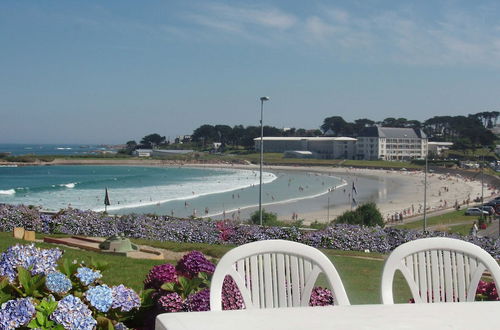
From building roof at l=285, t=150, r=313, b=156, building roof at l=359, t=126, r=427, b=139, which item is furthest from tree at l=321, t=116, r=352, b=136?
building roof at l=359, t=126, r=427, b=139

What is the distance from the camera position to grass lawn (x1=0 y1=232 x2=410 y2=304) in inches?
294

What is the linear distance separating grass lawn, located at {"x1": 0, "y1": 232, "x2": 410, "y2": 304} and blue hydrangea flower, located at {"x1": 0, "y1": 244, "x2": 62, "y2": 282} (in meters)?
3.37

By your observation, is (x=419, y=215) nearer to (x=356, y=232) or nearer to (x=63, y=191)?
(x=356, y=232)

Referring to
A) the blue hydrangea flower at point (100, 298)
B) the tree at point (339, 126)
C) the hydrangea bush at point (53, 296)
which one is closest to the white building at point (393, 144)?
the tree at point (339, 126)

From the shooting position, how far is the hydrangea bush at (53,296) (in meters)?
2.31

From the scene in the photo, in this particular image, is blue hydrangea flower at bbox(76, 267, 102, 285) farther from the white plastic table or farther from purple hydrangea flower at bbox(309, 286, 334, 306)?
purple hydrangea flower at bbox(309, 286, 334, 306)

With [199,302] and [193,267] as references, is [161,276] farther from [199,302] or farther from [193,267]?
[199,302]

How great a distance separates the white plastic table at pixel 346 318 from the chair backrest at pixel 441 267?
1.71ft

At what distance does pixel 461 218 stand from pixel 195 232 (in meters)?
25.3

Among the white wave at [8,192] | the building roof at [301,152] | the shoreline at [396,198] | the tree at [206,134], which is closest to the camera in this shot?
the shoreline at [396,198]

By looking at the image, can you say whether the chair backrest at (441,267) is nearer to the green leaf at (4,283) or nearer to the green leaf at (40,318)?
the green leaf at (40,318)

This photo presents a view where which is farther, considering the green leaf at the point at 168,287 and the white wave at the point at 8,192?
the white wave at the point at 8,192

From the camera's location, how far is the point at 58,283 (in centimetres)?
256

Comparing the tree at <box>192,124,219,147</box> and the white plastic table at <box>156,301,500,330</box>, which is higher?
the tree at <box>192,124,219,147</box>
